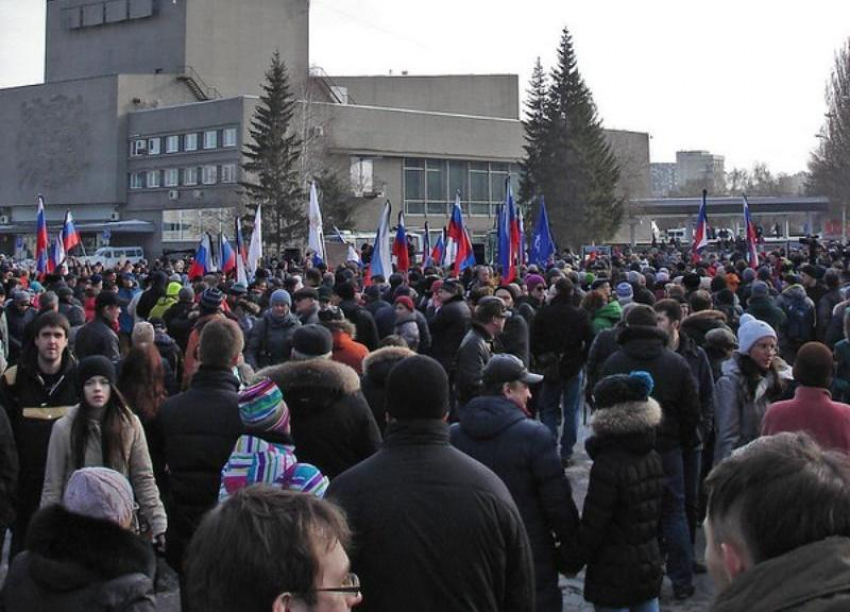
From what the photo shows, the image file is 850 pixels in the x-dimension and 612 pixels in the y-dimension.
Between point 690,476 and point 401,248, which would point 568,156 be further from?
point 690,476

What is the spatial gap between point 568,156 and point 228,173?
21918 mm

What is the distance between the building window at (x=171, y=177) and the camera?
69562 mm

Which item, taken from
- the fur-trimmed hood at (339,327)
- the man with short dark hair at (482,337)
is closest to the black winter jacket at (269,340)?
the fur-trimmed hood at (339,327)

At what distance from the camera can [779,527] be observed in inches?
84.0

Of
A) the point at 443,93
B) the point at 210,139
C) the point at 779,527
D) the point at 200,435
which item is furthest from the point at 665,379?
the point at 443,93

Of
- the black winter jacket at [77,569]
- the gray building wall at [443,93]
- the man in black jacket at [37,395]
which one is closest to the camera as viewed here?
the black winter jacket at [77,569]

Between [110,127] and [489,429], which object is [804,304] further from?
[110,127]

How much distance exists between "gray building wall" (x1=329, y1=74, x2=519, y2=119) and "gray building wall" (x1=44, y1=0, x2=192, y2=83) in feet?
41.7

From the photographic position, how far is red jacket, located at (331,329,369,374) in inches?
324

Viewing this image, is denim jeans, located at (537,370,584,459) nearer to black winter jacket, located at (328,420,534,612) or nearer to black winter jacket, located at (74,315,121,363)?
black winter jacket, located at (74,315,121,363)

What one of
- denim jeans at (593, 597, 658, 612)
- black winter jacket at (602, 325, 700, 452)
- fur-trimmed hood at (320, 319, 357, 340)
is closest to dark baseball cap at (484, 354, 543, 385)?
denim jeans at (593, 597, 658, 612)

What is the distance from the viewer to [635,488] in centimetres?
521

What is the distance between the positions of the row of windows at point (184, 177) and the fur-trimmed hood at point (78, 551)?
209 ft

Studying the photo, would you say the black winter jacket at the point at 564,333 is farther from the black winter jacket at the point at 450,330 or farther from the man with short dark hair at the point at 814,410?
the man with short dark hair at the point at 814,410
